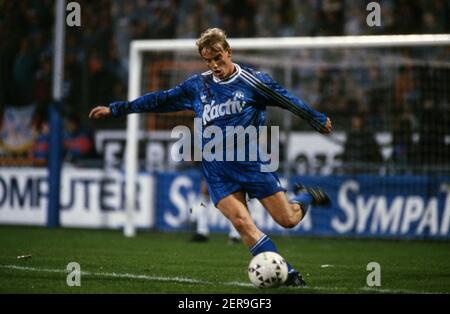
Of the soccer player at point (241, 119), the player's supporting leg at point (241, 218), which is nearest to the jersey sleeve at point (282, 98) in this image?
the soccer player at point (241, 119)

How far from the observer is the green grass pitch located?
7.69 m

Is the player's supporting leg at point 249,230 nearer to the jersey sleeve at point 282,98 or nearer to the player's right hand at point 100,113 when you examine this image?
the jersey sleeve at point 282,98

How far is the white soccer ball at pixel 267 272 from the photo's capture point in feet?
23.8

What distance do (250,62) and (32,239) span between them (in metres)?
6.64

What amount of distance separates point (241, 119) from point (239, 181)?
54 centimetres

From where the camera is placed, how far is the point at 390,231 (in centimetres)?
1476

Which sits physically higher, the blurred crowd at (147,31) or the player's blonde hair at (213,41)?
the blurred crowd at (147,31)

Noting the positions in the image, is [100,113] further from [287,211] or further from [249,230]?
[287,211]

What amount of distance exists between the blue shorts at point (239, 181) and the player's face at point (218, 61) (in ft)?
2.60

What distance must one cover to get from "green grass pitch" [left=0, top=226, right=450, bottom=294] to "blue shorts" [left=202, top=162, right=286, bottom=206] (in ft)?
2.65

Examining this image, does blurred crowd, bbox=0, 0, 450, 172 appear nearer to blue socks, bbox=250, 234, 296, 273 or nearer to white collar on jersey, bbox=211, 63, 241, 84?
white collar on jersey, bbox=211, 63, 241, 84
